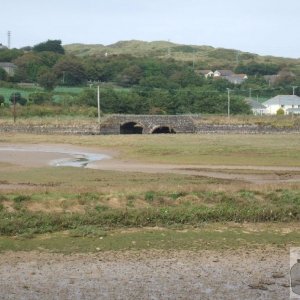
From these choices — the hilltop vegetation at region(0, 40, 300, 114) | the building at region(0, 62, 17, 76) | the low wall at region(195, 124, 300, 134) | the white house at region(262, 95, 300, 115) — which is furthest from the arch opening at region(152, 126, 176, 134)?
the building at region(0, 62, 17, 76)

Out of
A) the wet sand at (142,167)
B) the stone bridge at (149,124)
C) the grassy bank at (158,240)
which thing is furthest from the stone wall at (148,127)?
the grassy bank at (158,240)

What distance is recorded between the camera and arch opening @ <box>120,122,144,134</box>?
69.8 m

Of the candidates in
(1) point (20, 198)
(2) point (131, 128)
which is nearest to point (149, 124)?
(2) point (131, 128)

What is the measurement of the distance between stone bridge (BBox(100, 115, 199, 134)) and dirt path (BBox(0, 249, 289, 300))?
5567 cm

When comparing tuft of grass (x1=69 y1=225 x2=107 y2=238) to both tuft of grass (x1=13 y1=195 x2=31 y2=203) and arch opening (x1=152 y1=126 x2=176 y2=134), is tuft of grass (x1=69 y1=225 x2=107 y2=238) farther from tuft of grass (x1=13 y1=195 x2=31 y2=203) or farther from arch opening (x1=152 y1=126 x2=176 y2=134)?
arch opening (x1=152 y1=126 x2=176 y2=134)

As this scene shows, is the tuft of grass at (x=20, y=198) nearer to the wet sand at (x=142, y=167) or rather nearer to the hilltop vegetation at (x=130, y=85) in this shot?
the wet sand at (x=142, y=167)

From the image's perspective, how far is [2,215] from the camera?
50.3 ft

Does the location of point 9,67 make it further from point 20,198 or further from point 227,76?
point 20,198

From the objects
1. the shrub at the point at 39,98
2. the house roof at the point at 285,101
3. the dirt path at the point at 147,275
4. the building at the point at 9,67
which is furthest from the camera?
the building at the point at 9,67

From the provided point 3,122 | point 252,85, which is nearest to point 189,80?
point 252,85

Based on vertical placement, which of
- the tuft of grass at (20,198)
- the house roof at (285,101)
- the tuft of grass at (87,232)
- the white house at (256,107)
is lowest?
the tuft of grass at (87,232)

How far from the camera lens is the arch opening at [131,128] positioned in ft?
229

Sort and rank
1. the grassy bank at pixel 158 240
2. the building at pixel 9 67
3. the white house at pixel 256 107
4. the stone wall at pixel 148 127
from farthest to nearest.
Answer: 1. the building at pixel 9 67
2. the white house at pixel 256 107
3. the stone wall at pixel 148 127
4. the grassy bank at pixel 158 240

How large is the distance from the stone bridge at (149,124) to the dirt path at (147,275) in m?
55.7
